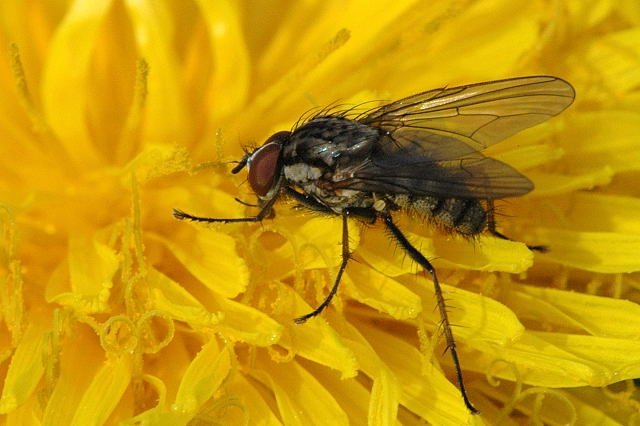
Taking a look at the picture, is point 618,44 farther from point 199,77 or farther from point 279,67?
point 199,77

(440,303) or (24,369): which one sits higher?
(24,369)

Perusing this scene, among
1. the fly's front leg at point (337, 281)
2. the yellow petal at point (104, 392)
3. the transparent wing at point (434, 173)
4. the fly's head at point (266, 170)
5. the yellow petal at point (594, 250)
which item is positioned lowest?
the yellow petal at point (594, 250)

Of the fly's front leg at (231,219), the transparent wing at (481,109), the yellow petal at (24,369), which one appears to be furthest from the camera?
the transparent wing at (481,109)

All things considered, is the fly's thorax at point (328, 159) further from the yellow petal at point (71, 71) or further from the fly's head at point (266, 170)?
the yellow petal at point (71, 71)

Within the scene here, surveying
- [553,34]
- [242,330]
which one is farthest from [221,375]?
[553,34]

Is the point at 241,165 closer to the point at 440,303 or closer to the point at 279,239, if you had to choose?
the point at 279,239

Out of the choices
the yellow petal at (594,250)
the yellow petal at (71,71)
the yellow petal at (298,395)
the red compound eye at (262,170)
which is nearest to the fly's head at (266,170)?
the red compound eye at (262,170)

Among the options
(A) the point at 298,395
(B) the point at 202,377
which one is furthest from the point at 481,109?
(B) the point at 202,377

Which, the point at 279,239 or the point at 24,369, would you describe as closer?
the point at 24,369

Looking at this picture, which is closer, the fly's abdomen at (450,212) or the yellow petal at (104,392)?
the yellow petal at (104,392)
